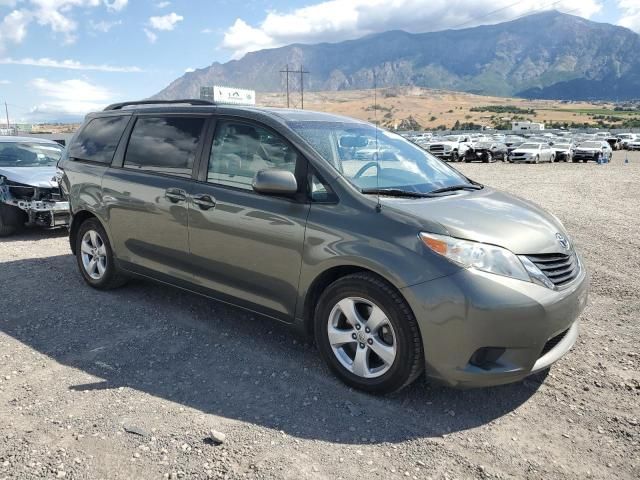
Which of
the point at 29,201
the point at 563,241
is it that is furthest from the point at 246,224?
the point at 29,201

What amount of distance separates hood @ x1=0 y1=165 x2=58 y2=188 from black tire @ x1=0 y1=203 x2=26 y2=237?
44 centimetres

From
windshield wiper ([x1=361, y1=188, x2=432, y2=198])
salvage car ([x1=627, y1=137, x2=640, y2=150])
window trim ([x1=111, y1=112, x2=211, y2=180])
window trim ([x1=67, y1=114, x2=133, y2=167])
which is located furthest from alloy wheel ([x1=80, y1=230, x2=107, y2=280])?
salvage car ([x1=627, y1=137, x2=640, y2=150])

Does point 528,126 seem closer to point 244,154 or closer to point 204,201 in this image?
point 244,154

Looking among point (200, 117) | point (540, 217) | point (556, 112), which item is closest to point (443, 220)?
point (540, 217)

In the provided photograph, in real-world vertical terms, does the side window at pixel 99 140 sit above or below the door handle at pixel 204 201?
above

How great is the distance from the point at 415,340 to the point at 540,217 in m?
1.39

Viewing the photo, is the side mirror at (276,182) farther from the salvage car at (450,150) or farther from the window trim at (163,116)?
the salvage car at (450,150)

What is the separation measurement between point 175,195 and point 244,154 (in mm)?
739

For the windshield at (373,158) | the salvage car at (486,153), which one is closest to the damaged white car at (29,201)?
the windshield at (373,158)

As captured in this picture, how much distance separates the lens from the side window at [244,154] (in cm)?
381

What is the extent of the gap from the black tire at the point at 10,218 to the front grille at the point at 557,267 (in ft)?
25.3

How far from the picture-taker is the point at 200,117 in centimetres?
437

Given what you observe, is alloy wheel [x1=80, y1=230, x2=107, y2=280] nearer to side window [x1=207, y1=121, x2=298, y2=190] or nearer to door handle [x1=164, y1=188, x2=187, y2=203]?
door handle [x1=164, y1=188, x2=187, y2=203]

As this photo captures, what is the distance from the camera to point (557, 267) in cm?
331
